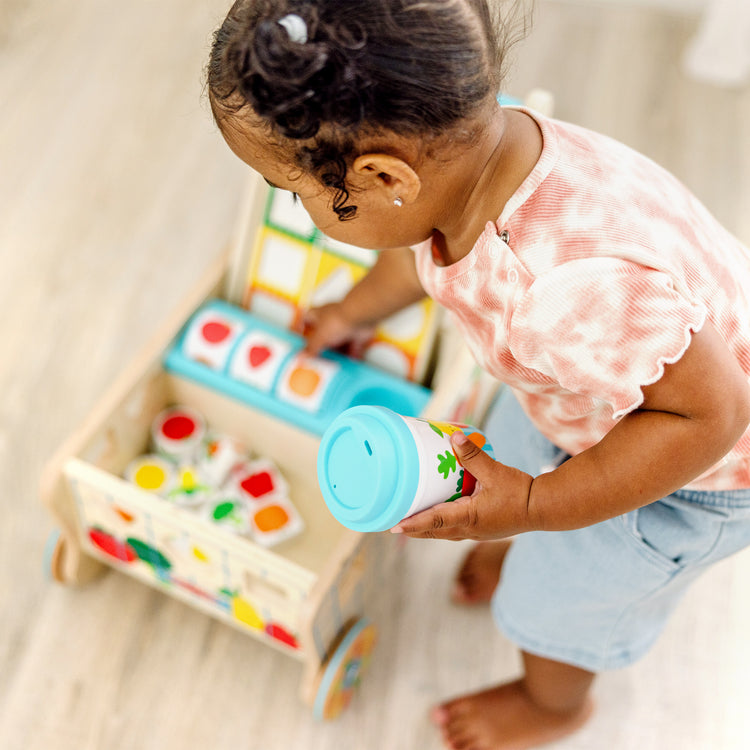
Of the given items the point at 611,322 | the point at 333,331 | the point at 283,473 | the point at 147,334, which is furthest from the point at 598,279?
Answer: the point at 147,334

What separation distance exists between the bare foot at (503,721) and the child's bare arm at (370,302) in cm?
45

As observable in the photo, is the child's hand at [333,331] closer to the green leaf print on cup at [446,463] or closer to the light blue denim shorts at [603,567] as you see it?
the light blue denim shorts at [603,567]

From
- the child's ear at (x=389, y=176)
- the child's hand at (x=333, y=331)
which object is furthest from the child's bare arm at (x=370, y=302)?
the child's ear at (x=389, y=176)

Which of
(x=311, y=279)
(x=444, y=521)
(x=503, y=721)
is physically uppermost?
(x=444, y=521)

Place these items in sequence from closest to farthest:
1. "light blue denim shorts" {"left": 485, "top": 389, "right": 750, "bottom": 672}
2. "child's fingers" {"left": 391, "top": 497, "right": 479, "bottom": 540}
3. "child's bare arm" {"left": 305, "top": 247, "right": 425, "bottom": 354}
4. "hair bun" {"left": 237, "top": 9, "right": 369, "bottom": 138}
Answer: "hair bun" {"left": 237, "top": 9, "right": 369, "bottom": 138}
"child's fingers" {"left": 391, "top": 497, "right": 479, "bottom": 540}
"light blue denim shorts" {"left": 485, "top": 389, "right": 750, "bottom": 672}
"child's bare arm" {"left": 305, "top": 247, "right": 425, "bottom": 354}

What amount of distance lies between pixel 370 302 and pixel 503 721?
51 centimetres

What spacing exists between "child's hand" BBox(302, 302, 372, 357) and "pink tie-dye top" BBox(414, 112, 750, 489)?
1.08ft

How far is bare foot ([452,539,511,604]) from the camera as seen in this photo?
1.08m

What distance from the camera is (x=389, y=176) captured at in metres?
0.49

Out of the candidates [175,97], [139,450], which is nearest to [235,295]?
[139,450]

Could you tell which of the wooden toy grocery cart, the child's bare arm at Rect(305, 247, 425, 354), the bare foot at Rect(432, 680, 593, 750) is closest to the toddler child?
the child's bare arm at Rect(305, 247, 425, 354)

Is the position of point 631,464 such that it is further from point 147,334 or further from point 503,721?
point 147,334

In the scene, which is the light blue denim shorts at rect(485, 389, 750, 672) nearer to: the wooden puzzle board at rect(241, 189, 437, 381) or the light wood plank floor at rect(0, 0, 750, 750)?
the wooden puzzle board at rect(241, 189, 437, 381)

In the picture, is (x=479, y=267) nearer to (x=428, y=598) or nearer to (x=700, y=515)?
(x=700, y=515)
